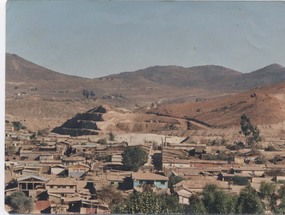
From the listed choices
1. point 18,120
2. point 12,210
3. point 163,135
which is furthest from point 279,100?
point 12,210

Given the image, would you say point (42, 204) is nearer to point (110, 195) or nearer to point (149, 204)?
point (110, 195)

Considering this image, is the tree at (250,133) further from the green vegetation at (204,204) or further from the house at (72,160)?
the green vegetation at (204,204)

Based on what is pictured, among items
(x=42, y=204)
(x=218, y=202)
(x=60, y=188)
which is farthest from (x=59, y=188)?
(x=218, y=202)

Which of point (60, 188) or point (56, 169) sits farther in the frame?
point (56, 169)

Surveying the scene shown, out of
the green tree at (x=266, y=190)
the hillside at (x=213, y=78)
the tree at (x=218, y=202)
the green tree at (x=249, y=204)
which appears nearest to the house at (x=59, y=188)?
the tree at (x=218, y=202)

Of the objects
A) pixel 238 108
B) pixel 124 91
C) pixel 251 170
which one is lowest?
pixel 251 170

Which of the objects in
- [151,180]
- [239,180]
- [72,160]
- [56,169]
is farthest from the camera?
[72,160]

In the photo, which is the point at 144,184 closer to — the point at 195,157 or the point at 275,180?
the point at 275,180
